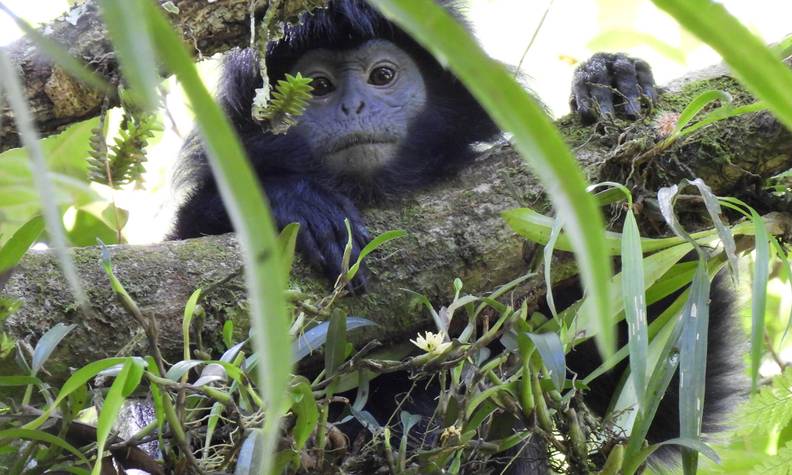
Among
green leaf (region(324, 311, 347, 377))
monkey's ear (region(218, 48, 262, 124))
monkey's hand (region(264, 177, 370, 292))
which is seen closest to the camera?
green leaf (region(324, 311, 347, 377))

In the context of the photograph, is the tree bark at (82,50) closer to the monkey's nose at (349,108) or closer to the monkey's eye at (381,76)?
the monkey's nose at (349,108)

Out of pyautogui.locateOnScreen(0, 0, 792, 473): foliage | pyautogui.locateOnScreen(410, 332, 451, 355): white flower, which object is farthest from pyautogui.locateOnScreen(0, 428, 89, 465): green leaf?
pyautogui.locateOnScreen(410, 332, 451, 355): white flower

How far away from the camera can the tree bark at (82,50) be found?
201cm

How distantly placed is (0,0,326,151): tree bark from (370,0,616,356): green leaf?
164cm

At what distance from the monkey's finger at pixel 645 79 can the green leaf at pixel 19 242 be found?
189 centimetres

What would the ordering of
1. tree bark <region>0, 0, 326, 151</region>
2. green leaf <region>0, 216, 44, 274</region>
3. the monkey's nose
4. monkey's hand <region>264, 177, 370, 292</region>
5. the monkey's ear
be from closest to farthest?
green leaf <region>0, 216, 44, 274</region>, tree bark <region>0, 0, 326, 151</region>, monkey's hand <region>264, 177, 370, 292</region>, the monkey's nose, the monkey's ear

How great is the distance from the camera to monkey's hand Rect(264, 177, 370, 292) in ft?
8.02

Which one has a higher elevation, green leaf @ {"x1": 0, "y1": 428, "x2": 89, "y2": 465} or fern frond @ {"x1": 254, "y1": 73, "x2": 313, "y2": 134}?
fern frond @ {"x1": 254, "y1": 73, "x2": 313, "y2": 134}

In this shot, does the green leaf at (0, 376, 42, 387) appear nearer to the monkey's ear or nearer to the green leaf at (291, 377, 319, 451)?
the green leaf at (291, 377, 319, 451)

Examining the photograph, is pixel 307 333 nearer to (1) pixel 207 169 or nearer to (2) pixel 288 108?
(2) pixel 288 108

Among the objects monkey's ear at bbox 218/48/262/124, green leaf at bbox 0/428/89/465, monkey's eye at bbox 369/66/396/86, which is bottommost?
green leaf at bbox 0/428/89/465

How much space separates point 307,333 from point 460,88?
7.58 ft

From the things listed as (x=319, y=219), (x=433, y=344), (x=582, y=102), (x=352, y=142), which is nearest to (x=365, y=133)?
(x=352, y=142)

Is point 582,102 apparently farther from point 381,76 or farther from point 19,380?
point 19,380
